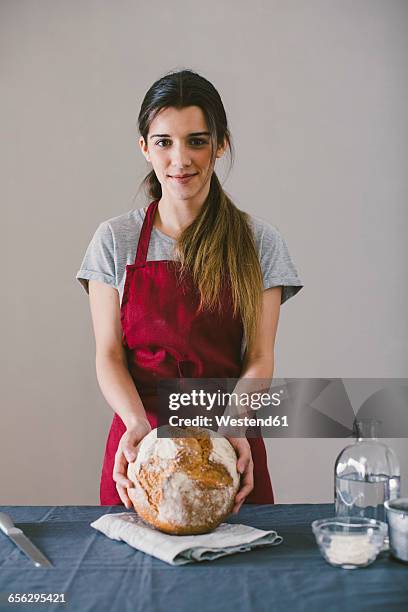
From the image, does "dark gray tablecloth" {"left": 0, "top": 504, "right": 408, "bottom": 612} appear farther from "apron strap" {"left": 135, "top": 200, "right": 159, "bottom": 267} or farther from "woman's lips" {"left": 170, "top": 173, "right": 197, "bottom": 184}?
"woman's lips" {"left": 170, "top": 173, "right": 197, "bottom": 184}

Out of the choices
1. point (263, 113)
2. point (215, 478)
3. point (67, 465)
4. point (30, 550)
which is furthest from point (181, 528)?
point (263, 113)

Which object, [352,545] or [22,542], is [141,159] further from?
[352,545]

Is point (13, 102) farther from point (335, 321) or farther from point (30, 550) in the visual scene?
point (30, 550)

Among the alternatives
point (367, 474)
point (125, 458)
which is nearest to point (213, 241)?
point (125, 458)

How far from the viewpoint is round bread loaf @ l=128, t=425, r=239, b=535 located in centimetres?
112

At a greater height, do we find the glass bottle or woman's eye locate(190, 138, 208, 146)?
woman's eye locate(190, 138, 208, 146)

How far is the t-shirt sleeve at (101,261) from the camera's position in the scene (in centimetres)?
179

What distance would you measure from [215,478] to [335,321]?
1.57m


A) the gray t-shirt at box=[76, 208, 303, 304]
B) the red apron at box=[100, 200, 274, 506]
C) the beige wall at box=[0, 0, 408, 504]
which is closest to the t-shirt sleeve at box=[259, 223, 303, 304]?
the gray t-shirt at box=[76, 208, 303, 304]

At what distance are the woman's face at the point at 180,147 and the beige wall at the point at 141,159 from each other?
2.73ft

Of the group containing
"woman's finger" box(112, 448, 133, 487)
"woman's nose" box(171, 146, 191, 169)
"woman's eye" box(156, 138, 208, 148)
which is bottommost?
"woman's finger" box(112, 448, 133, 487)

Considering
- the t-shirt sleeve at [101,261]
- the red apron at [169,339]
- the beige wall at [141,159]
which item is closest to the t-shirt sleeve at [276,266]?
the red apron at [169,339]

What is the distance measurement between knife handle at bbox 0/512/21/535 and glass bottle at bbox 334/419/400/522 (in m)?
0.54

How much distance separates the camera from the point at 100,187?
256 cm
